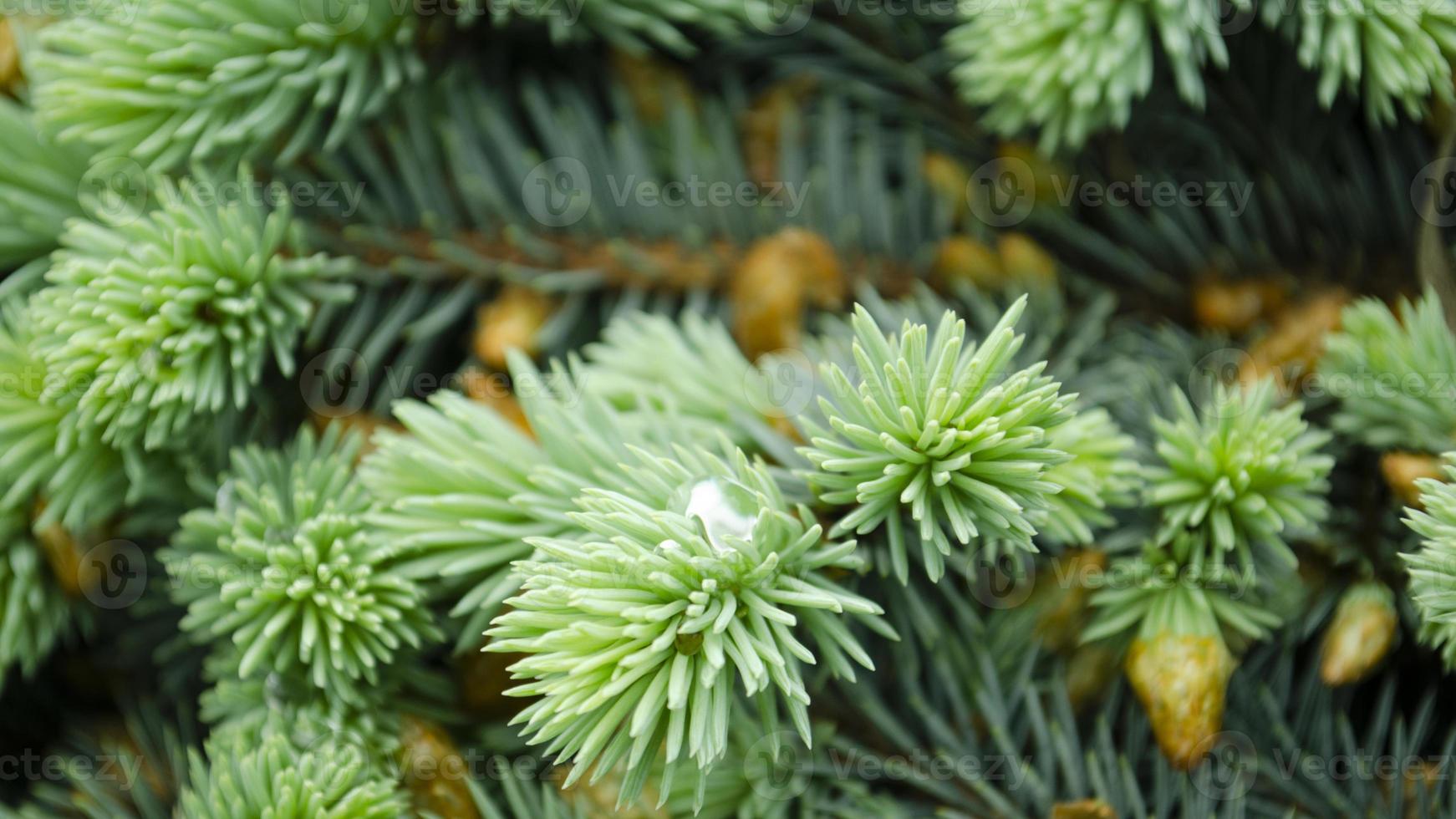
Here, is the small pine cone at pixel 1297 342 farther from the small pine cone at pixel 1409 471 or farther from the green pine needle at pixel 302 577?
the green pine needle at pixel 302 577

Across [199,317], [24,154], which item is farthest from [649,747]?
[24,154]

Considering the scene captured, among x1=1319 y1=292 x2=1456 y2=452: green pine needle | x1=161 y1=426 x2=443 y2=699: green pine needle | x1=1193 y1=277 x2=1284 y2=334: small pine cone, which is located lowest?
x1=161 y1=426 x2=443 y2=699: green pine needle

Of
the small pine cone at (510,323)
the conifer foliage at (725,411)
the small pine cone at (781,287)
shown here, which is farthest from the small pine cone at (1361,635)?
the small pine cone at (510,323)

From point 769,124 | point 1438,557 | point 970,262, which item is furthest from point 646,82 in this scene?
point 1438,557

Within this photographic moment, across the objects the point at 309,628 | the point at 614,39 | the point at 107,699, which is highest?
the point at 614,39

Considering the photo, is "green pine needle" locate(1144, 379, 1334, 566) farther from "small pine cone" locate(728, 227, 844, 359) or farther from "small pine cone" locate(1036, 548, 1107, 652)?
"small pine cone" locate(728, 227, 844, 359)

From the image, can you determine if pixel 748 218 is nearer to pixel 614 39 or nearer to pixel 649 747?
pixel 614 39

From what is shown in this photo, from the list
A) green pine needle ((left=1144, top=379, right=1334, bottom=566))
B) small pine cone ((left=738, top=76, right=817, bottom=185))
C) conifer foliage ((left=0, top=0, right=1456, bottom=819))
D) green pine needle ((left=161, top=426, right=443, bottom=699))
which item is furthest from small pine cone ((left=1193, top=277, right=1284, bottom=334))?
green pine needle ((left=161, top=426, right=443, bottom=699))
